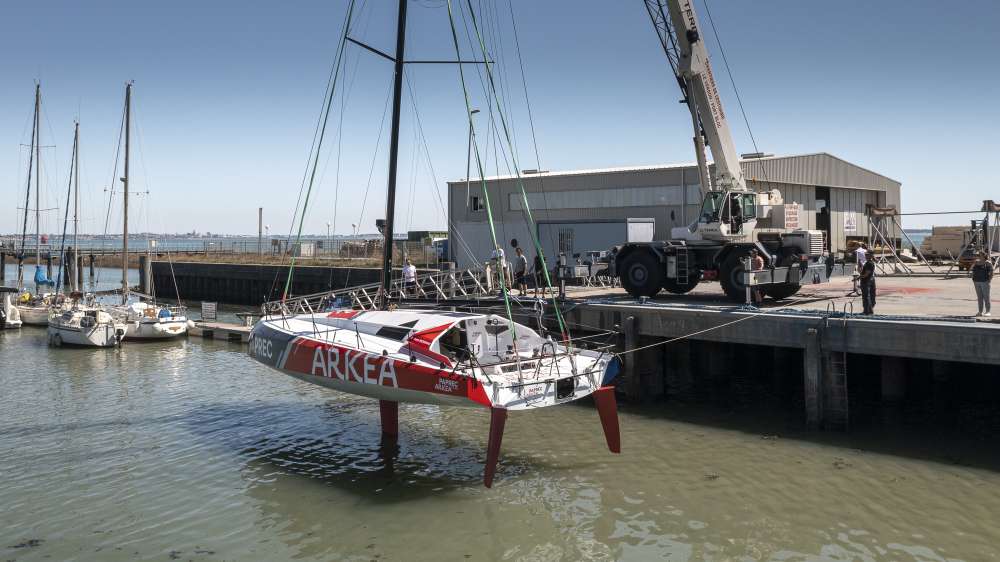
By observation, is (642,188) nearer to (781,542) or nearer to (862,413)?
(862,413)

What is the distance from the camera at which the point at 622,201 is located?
3469 cm

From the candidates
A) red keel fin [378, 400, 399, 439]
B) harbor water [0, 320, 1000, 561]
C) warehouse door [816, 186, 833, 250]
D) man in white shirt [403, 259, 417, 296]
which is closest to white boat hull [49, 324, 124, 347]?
harbor water [0, 320, 1000, 561]

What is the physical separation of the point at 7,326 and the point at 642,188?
30.1m

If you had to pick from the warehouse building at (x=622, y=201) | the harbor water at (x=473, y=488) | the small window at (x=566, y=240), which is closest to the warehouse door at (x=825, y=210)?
the warehouse building at (x=622, y=201)

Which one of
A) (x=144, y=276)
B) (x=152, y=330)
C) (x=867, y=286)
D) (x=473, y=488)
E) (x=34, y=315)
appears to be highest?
(x=144, y=276)

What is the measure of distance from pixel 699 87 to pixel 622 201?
45.1ft

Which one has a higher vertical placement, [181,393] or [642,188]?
[642,188]

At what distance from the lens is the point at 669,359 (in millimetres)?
21203

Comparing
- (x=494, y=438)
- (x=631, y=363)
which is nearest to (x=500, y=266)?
(x=494, y=438)

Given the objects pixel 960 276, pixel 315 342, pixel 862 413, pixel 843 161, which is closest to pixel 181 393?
pixel 315 342

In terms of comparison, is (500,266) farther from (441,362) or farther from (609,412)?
(609,412)

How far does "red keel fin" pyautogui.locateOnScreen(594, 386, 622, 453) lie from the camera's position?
1326 cm

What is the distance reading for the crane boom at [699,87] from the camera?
2073cm

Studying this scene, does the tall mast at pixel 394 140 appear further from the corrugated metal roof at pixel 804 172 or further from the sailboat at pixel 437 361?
the corrugated metal roof at pixel 804 172
